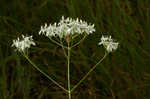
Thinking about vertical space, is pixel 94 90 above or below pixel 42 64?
below

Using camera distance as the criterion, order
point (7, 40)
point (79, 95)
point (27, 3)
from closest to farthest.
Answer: point (79, 95), point (7, 40), point (27, 3)

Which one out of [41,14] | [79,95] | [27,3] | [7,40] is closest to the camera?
[79,95]

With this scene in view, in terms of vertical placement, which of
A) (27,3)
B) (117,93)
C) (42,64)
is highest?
(27,3)

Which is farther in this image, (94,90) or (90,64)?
(90,64)

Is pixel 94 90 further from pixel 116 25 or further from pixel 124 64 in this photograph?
pixel 116 25

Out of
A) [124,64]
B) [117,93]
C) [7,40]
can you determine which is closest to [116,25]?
[124,64]

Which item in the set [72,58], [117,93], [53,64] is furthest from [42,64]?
[117,93]
